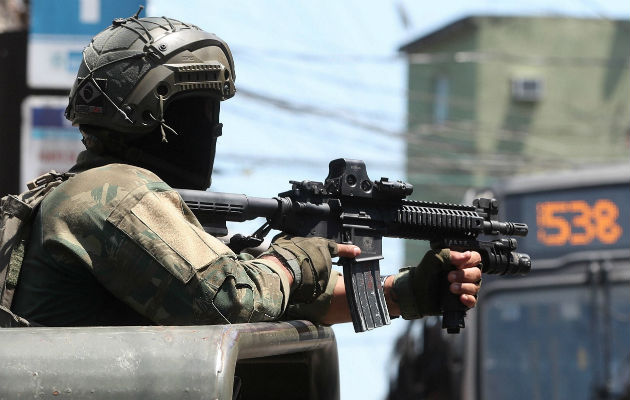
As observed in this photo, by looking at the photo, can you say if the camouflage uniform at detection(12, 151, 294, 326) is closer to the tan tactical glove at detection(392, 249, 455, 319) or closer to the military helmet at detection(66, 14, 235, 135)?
the military helmet at detection(66, 14, 235, 135)

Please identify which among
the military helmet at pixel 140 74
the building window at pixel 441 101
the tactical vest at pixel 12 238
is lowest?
the tactical vest at pixel 12 238

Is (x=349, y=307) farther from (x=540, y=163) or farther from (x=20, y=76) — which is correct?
(x=540, y=163)

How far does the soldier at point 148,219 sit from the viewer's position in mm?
2842

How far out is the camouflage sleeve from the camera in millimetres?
2824

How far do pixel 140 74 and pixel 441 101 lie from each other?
32.9m

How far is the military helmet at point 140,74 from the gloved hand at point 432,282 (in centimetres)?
94

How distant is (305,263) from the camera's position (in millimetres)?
3229

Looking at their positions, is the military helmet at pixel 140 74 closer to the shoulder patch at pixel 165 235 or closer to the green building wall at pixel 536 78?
the shoulder patch at pixel 165 235

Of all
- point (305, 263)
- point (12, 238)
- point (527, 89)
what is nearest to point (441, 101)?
point (527, 89)

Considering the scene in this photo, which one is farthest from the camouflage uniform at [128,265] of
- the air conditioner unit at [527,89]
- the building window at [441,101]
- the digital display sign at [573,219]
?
the air conditioner unit at [527,89]

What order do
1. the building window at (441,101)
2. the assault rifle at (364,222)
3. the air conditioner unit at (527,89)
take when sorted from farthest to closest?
the air conditioner unit at (527,89) < the building window at (441,101) < the assault rifle at (364,222)

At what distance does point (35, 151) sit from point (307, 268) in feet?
14.1

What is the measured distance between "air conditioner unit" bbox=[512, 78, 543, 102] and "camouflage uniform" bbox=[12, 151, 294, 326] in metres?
34.0

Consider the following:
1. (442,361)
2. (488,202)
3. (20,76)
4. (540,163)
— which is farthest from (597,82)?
(488,202)
